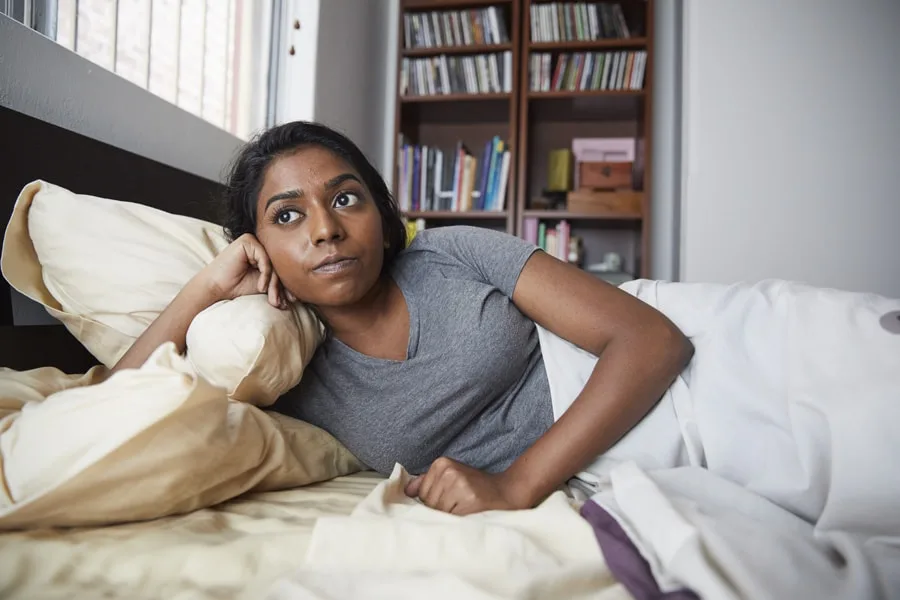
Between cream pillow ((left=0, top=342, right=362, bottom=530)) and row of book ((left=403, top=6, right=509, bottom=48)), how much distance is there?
2562mm

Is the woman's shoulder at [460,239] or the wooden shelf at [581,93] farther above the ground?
the wooden shelf at [581,93]

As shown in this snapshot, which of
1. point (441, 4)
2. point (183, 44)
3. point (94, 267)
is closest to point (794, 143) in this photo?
point (441, 4)

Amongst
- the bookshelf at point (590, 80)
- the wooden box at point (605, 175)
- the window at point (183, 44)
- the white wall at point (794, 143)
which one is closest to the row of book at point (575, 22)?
the bookshelf at point (590, 80)

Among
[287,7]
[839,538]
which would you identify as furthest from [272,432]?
[287,7]

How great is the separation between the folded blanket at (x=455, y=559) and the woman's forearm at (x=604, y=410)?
0.10 metres

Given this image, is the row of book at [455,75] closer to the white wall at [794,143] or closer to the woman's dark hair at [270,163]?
the white wall at [794,143]

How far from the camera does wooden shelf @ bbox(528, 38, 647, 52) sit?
2.61 meters

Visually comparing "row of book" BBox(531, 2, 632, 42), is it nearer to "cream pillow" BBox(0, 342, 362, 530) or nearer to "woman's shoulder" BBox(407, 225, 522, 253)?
"woman's shoulder" BBox(407, 225, 522, 253)

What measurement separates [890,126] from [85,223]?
2.55 meters

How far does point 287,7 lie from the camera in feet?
7.78

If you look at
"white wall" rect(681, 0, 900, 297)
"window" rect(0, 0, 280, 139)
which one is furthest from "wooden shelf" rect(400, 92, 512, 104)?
"white wall" rect(681, 0, 900, 297)

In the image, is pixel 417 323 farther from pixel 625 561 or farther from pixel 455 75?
pixel 455 75

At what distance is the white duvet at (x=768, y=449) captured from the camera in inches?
19.0

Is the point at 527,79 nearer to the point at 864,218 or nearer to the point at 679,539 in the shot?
the point at 864,218
